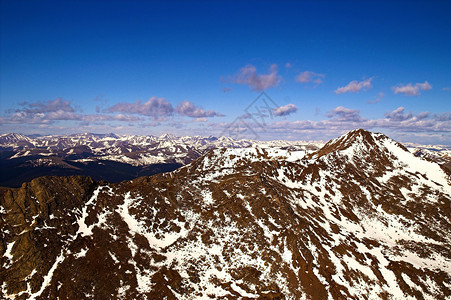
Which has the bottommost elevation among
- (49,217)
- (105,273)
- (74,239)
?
(105,273)

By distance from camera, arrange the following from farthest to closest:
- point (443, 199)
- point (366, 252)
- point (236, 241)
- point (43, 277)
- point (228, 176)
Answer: point (443, 199)
point (228, 176)
point (366, 252)
point (236, 241)
point (43, 277)

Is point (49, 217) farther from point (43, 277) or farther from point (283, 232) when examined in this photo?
point (283, 232)

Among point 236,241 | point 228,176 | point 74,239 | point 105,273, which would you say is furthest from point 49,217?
point 228,176

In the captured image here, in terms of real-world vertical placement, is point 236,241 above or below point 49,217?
below

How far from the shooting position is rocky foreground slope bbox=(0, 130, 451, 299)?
51812 millimetres

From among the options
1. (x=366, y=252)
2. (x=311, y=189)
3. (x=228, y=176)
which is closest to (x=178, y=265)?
(x=228, y=176)

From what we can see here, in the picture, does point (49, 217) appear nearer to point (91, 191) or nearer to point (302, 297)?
point (91, 191)

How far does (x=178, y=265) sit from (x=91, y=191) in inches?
1648

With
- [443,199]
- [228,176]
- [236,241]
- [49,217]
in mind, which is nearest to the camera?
[49,217]

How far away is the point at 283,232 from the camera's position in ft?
231

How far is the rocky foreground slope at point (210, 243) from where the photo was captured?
5181cm

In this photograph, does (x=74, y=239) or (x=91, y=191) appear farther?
(x=91, y=191)

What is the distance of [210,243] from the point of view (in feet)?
218

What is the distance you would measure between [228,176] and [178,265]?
5191 cm
